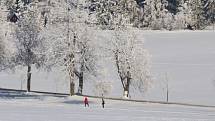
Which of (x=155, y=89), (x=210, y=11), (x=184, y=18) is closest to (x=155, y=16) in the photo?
(x=184, y=18)

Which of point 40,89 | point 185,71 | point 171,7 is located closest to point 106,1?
point 171,7

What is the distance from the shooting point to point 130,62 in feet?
230

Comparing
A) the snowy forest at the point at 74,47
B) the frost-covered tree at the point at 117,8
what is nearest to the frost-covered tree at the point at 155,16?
the frost-covered tree at the point at 117,8

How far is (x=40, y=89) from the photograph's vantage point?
85875mm

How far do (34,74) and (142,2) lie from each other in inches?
2838

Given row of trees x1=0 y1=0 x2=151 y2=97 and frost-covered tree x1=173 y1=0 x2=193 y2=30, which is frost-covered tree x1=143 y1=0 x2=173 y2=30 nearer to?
frost-covered tree x1=173 y1=0 x2=193 y2=30

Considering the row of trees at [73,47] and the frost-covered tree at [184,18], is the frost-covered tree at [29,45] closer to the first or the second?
the row of trees at [73,47]

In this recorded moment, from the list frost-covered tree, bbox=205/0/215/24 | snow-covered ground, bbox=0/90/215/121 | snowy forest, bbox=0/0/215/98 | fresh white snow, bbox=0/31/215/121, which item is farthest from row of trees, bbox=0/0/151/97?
frost-covered tree, bbox=205/0/215/24

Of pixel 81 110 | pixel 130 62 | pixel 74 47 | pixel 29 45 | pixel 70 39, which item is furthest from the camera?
pixel 29 45

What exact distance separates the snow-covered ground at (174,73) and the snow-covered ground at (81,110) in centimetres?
553

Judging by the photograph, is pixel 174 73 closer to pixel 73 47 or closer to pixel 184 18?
pixel 73 47

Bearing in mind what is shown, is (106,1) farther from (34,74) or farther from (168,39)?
(34,74)

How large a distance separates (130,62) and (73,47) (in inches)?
354

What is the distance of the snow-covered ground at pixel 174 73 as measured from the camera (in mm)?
78688
